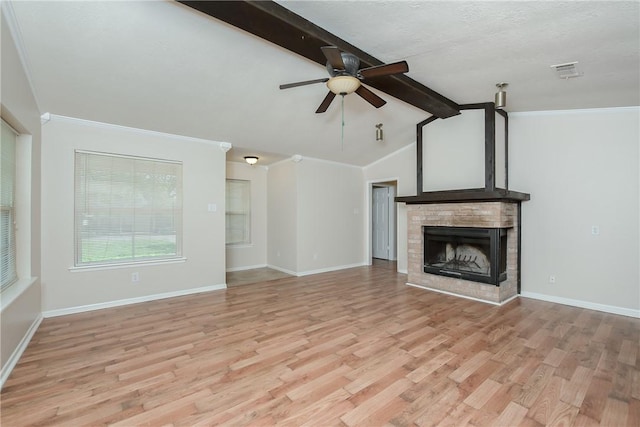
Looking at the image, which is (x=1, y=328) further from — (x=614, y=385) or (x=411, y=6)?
(x=614, y=385)

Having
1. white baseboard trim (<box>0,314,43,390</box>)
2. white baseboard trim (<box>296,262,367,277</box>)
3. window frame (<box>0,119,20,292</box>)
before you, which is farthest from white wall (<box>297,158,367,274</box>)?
window frame (<box>0,119,20,292</box>)

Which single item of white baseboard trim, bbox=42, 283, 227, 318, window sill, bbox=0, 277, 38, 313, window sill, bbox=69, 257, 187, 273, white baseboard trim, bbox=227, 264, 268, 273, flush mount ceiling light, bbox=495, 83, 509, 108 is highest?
flush mount ceiling light, bbox=495, 83, 509, 108

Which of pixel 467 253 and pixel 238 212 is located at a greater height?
pixel 238 212

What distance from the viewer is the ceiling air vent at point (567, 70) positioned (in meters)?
2.87

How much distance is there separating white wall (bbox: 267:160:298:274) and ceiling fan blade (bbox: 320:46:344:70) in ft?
11.4

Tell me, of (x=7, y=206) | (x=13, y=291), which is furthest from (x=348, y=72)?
(x=13, y=291)

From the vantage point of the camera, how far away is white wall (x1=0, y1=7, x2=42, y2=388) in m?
2.20

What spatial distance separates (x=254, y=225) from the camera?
6715 mm

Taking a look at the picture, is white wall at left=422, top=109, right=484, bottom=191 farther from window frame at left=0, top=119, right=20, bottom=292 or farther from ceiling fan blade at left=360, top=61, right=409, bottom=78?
window frame at left=0, top=119, right=20, bottom=292

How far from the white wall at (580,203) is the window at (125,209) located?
210 inches

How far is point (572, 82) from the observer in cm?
323

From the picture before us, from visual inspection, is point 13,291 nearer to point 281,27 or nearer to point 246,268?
point 281,27

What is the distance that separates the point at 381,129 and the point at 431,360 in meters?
3.68

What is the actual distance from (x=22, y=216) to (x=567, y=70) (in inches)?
227
